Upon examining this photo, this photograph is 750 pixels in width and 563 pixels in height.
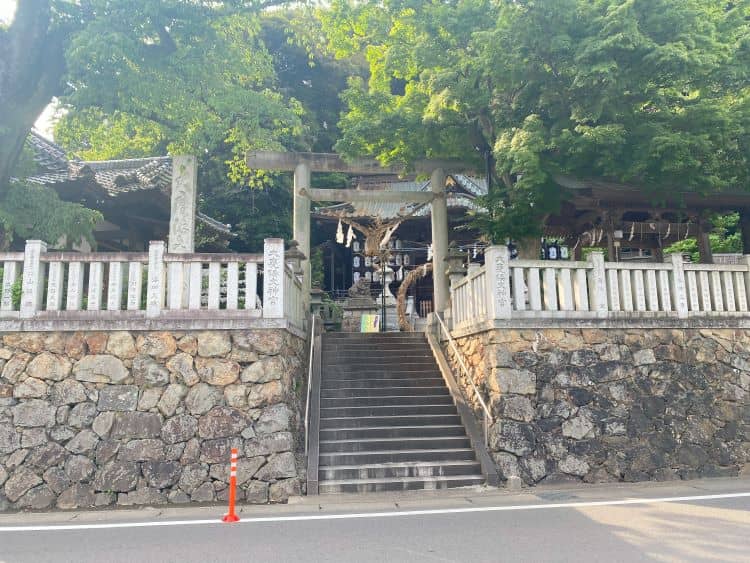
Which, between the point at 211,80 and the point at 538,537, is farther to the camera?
the point at 211,80

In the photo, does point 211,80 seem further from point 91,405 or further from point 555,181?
point 555,181

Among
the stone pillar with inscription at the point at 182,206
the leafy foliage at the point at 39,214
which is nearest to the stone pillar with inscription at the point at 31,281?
the leafy foliage at the point at 39,214

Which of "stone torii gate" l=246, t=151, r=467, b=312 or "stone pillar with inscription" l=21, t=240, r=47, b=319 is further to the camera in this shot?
"stone torii gate" l=246, t=151, r=467, b=312

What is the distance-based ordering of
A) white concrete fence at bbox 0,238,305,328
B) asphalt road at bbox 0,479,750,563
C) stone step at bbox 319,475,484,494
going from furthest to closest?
white concrete fence at bbox 0,238,305,328 → stone step at bbox 319,475,484,494 → asphalt road at bbox 0,479,750,563

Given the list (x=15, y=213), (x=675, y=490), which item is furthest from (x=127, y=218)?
(x=675, y=490)

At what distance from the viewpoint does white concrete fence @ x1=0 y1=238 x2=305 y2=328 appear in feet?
26.1

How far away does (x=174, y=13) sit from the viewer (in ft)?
30.6

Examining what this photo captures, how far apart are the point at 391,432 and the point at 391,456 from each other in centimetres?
70

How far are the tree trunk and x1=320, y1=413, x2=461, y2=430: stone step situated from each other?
7338 mm

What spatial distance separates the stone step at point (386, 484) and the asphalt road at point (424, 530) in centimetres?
26

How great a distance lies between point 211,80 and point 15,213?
4387 millimetres

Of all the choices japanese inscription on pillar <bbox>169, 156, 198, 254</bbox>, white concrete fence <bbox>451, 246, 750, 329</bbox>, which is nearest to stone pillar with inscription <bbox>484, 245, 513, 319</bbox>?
white concrete fence <bbox>451, 246, 750, 329</bbox>

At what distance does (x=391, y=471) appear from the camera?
8.09 meters

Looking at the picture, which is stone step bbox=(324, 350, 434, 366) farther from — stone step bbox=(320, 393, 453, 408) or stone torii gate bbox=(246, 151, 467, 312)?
stone torii gate bbox=(246, 151, 467, 312)
